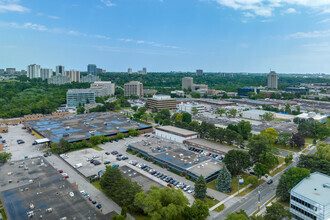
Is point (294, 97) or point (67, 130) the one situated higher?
point (294, 97)

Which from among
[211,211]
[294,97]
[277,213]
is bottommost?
[211,211]

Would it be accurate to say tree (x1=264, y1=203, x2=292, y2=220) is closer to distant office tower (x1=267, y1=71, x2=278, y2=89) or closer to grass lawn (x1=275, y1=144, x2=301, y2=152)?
grass lawn (x1=275, y1=144, x2=301, y2=152)

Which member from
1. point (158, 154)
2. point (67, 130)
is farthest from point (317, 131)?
point (67, 130)

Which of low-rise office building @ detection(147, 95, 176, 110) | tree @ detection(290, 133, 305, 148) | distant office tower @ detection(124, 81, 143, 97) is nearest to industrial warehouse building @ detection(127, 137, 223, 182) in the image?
tree @ detection(290, 133, 305, 148)

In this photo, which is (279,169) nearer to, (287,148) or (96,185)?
(287,148)

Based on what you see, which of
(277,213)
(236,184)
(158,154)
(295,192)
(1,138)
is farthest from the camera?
(1,138)

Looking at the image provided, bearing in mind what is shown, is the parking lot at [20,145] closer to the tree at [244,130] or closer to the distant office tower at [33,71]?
the tree at [244,130]

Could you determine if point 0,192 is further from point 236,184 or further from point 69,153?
point 236,184
